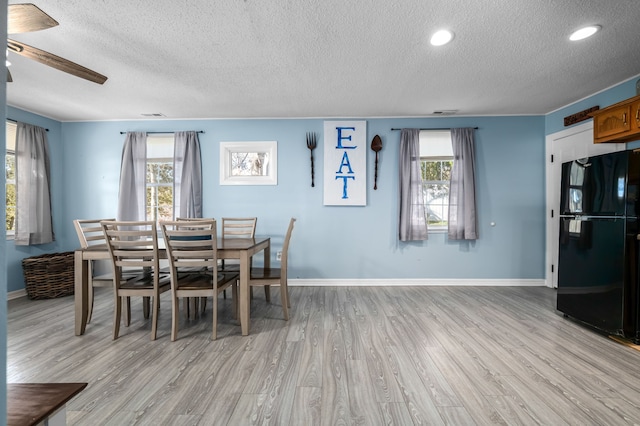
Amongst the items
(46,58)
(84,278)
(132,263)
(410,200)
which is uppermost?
(46,58)

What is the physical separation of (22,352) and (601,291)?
4762mm

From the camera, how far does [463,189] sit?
4.21m

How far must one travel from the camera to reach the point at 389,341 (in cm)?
240

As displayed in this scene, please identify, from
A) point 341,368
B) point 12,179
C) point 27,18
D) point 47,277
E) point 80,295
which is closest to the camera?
point 27,18

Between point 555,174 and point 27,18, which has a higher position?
point 27,18

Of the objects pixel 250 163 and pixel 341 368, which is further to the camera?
pixel 250 163

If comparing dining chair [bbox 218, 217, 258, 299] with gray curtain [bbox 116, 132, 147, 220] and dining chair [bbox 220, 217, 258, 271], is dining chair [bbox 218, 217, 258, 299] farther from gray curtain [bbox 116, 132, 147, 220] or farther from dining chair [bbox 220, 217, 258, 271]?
gray curtain [bbox 116, 132, 147, 220]

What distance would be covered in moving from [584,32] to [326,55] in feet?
6.55

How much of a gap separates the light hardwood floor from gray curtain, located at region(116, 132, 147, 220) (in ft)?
5.47

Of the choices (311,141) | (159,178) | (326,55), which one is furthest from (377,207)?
(159,178)

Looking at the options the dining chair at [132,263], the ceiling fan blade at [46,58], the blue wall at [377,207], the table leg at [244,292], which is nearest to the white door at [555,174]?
the blue wall at [377,207]

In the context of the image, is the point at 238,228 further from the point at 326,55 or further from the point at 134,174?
the point at 326,55

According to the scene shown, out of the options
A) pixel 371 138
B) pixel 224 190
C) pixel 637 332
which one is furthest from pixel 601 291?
pixel 224 190

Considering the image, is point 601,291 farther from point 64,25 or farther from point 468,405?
point 64,25
